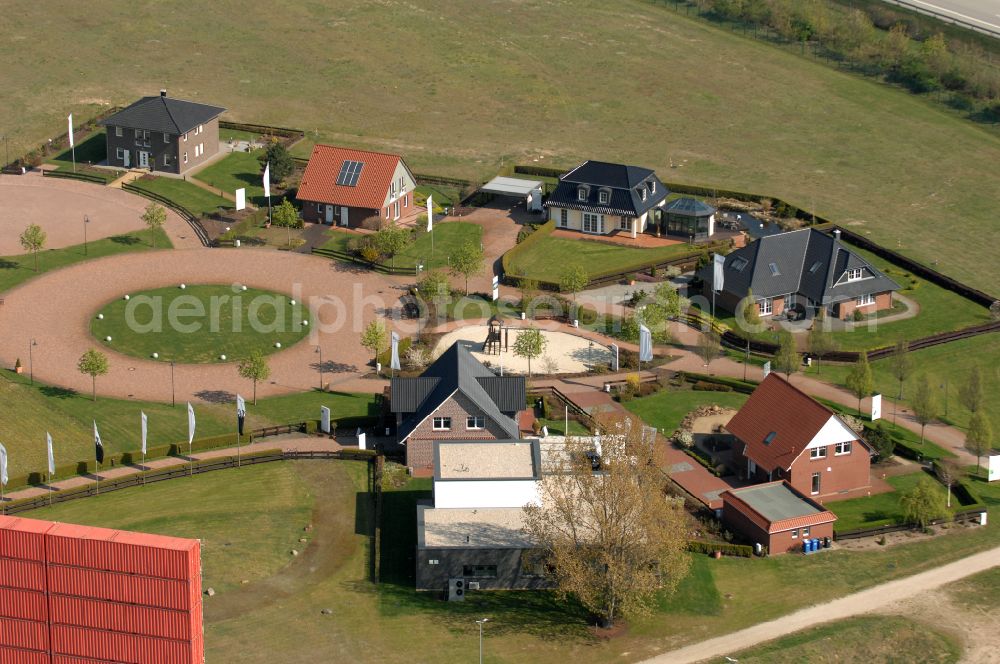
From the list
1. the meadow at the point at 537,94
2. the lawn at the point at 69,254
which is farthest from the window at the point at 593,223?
the lawn at the point at 69,254

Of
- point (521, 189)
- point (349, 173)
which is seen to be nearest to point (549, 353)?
point (349, 173)

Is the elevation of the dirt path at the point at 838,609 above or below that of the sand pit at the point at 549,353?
below

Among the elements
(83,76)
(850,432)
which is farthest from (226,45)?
(850,432)

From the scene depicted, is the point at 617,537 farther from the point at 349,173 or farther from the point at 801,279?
the point at 349,173

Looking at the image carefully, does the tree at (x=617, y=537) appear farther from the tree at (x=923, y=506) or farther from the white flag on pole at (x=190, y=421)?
the white flag on pole at (x=190, y=421)

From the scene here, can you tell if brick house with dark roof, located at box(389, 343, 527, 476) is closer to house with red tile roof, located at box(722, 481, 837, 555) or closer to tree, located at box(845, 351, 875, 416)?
house with red tile roof, located at box(722, 481, 837, 555)

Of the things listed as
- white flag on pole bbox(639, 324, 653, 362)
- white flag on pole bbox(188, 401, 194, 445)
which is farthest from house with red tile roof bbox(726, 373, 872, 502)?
white flag on pole bbox(188, 401, 194, 445)

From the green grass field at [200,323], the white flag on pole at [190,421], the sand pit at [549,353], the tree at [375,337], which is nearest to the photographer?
the white flag on pole at [190,421]

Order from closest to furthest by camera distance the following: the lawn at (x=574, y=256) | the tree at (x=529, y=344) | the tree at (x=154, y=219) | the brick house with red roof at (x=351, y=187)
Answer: the tree at (x=529, y=344) < the lawn at (x=574, y=256) < the tree at (x=154, y=219) < the brick house with red roof at (x=351, y=187)
